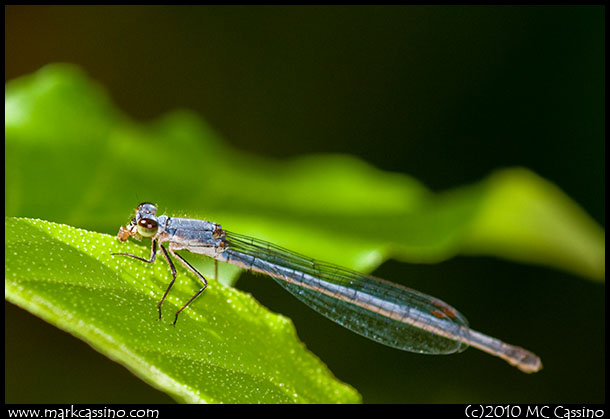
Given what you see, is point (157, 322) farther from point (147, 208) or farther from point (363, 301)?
point (363, 301)

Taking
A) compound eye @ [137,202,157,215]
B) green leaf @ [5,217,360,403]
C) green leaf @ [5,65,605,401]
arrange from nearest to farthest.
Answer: green leaf @ [5,217,360,403], compound eye @ [137,202,157,215], green leaf @ [5,65,605,401]

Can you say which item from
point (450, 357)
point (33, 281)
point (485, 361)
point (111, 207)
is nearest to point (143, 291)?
point (33, 281)

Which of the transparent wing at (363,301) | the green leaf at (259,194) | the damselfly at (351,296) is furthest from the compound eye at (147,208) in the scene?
the transparent wing at (363,301)

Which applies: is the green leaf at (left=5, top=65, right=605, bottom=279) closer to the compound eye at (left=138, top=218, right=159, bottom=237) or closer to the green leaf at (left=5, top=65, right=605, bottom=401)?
the green leaf at (left=5, top=65, right=605, bottom=401)

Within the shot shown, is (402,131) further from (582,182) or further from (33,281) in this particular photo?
(33,281)

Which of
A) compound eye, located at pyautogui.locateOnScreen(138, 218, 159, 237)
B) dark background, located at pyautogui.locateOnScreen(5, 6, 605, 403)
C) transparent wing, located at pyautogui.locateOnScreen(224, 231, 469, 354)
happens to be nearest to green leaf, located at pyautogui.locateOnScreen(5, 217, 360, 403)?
compound eye, located at pyautogui.locateOnScreen(138, 218, 159, 237)

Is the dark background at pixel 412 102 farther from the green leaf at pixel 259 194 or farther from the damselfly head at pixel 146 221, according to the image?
the damselfly head at pixel 146 221
